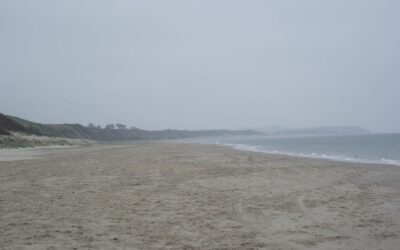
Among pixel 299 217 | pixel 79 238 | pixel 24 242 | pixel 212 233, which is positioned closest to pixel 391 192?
pixel 299 217

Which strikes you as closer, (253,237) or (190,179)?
(253,237)

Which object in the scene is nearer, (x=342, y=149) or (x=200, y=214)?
(x=200, y=214)

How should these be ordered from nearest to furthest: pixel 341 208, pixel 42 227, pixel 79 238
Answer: pixel 79 238, pixel 42 227, pixel 341 208

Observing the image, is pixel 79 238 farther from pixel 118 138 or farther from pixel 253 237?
pixel 118 138

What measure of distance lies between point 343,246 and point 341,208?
3.26 meters

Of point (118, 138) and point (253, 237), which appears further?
point (118, 138)

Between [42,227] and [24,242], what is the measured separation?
105cm

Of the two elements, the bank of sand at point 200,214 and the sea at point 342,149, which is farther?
the sea at point 342,149

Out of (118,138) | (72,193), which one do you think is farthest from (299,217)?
(118,138)

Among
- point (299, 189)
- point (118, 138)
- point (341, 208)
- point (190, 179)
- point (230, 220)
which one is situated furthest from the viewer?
point (118, 138)

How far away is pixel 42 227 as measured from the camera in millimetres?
7363

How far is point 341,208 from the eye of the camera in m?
9.20

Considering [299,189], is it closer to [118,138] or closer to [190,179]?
[190,179]

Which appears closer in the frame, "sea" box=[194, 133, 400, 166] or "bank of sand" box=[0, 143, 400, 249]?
"bank of sand" box=[0, 143, 400, 249]
